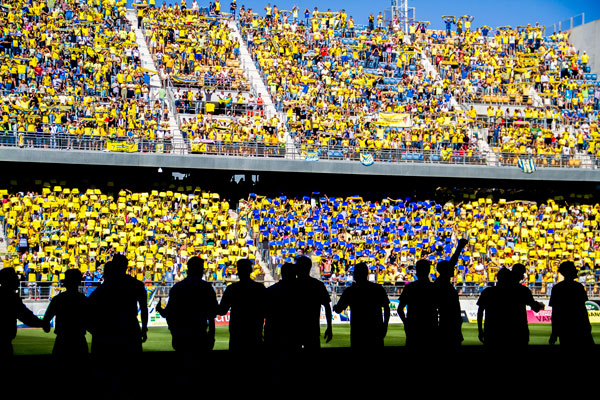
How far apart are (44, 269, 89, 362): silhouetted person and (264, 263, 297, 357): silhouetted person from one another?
73.8 inches

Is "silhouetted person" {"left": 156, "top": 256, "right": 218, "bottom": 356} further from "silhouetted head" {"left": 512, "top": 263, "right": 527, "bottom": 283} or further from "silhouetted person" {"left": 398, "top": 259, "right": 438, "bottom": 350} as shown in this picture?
"silhouetted head" {"left": 512, "top": 263, "right": 527, "bottom": 283}

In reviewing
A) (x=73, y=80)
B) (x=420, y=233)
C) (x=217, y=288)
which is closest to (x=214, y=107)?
(x=73, y=80)

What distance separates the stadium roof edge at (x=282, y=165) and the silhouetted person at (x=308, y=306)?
19.3 meters

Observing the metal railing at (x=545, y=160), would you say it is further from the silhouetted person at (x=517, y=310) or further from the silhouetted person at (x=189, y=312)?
the silhouetted person at (x=189, y=312)

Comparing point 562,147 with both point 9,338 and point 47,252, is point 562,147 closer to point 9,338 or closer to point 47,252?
point 47,252

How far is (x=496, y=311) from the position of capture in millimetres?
8750

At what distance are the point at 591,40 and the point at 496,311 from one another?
3557 cm

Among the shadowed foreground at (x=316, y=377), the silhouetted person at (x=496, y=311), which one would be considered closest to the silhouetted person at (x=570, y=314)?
the shadowed foreground at (x=316, y=377)

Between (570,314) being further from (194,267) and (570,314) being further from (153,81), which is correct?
(153,81)

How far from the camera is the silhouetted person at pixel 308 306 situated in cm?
810

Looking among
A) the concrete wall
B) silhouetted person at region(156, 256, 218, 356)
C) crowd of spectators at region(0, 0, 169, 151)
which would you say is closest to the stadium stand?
crowd of spectators at region(0, 0, 169, 151)

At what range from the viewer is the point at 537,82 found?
36406 millimetres

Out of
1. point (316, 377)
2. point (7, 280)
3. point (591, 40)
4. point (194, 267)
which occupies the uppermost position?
point (591, 40)

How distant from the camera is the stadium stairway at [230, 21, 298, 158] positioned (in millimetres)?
29348
